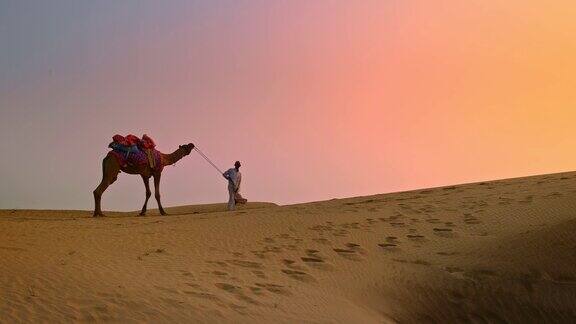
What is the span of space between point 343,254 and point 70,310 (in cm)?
543

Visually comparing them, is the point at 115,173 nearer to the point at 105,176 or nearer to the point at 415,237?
the point at 105,176

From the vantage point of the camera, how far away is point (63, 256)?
10531 mm

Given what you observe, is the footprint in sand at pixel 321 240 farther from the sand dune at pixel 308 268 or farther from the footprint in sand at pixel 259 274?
the footprint in sand at pixel 259 274

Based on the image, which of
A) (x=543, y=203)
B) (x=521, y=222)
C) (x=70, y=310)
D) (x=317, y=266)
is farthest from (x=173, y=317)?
(x=543, y=203)

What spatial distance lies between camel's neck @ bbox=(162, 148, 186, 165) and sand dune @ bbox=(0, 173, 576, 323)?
348 inches

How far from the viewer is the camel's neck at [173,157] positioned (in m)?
24.2

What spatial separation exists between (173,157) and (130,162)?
2586mm

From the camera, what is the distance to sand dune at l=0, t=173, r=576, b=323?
812 centimetres

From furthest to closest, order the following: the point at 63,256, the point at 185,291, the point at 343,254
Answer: the point at 343,254 < the point at 63,256 < the point at 185,291

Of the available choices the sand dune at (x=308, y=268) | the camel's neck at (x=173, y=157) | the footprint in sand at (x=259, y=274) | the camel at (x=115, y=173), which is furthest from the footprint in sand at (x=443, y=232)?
the camel's neck at (x=173, y=157)

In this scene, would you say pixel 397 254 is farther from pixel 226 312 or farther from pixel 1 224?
pixel 1 224

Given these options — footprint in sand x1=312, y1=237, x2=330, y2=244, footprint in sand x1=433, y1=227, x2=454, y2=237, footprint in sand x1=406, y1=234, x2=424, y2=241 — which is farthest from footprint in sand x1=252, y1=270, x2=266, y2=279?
footprint in sand x1=433, y1=227, x2=454, y2=237

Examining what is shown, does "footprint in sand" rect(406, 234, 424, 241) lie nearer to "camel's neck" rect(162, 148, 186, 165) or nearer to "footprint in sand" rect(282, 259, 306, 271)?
"footprint in sand" rect(282, 259, 306, 271)

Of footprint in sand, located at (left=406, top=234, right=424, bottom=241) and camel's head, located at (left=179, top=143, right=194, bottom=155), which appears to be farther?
camel's head, located at (left=179, top=143, right=194, bottom=155)
